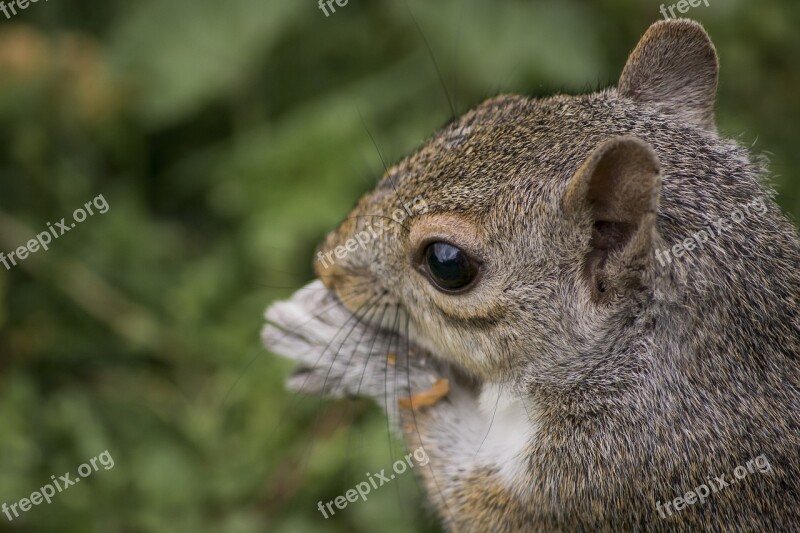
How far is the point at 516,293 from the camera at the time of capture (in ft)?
4.91

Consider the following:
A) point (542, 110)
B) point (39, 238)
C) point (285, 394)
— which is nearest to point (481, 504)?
point (542, 110)

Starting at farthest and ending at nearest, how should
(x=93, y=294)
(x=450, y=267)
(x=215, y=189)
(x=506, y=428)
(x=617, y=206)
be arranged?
→ 1. (x=215, y=189)
2. (x=93, y=294)
3. (x=506, y=428)
4. (x=450, y=267)
5. (x=617, y=206)

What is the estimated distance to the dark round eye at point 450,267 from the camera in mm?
1516
